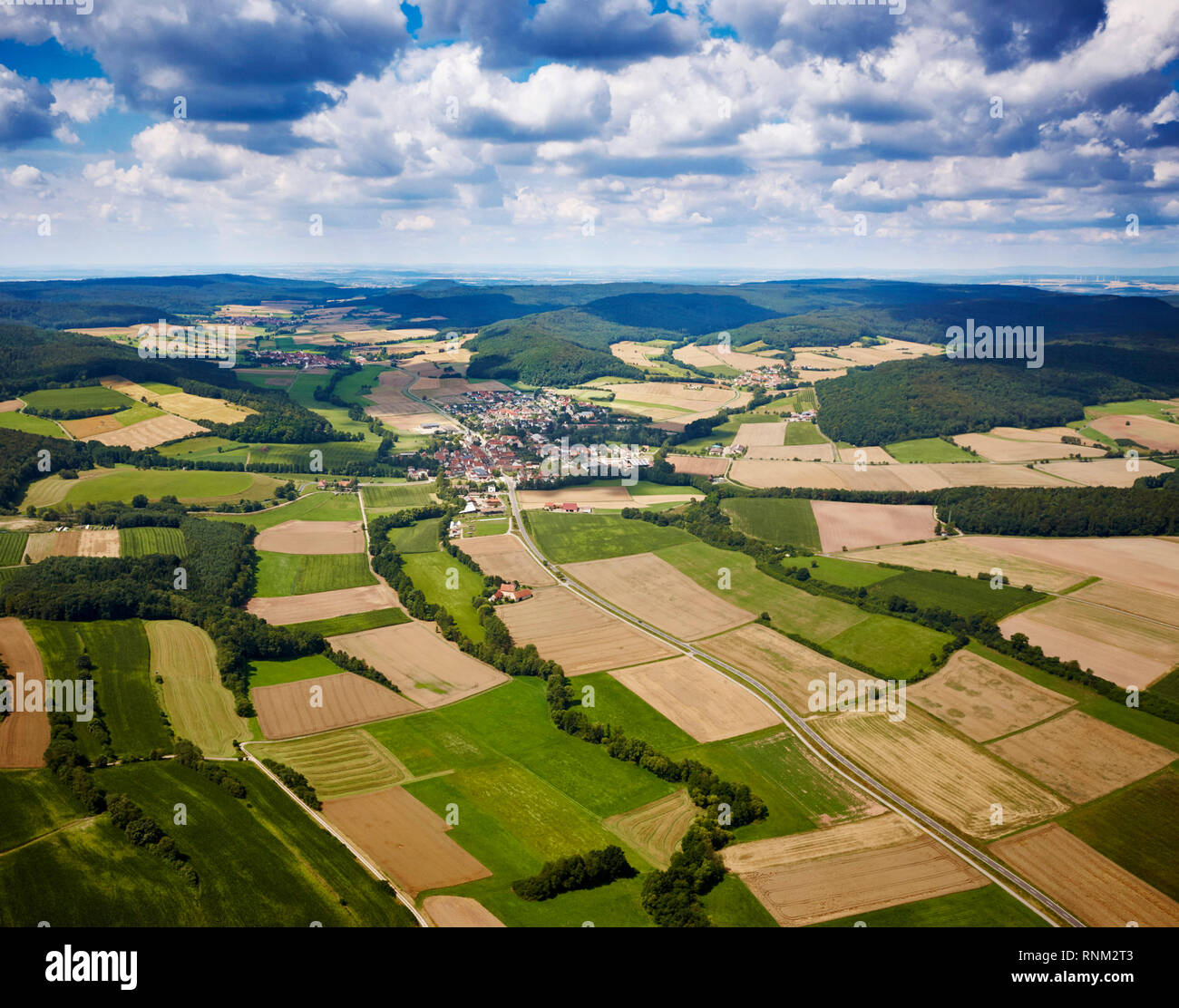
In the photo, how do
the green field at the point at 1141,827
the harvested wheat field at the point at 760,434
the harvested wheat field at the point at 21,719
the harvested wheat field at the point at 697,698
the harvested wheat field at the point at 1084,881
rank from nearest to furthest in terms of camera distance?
the harvested wheat field at the point at 1084,881, the green field at the point at 1141,827, the harvested wheat field at the point at 21,719, the harvested wheat field at the point at 697,698, the harvested wheat field at the point at 760,434

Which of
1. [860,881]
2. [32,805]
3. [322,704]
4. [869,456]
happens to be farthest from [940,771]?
[869,456]

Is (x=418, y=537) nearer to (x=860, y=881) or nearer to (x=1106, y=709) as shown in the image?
(x=860, y=881)

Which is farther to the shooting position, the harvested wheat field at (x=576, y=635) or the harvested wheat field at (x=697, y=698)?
the harvested wheat field at (x=576, y=635)

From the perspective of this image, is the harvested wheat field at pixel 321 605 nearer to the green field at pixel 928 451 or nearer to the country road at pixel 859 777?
the country road at pixel 859 777

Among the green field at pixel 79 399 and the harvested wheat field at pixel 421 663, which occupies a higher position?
the green field at pixel 79 399

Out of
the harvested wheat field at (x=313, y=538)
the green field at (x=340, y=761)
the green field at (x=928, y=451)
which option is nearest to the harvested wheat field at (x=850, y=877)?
the green field at (x=340, y=761)
